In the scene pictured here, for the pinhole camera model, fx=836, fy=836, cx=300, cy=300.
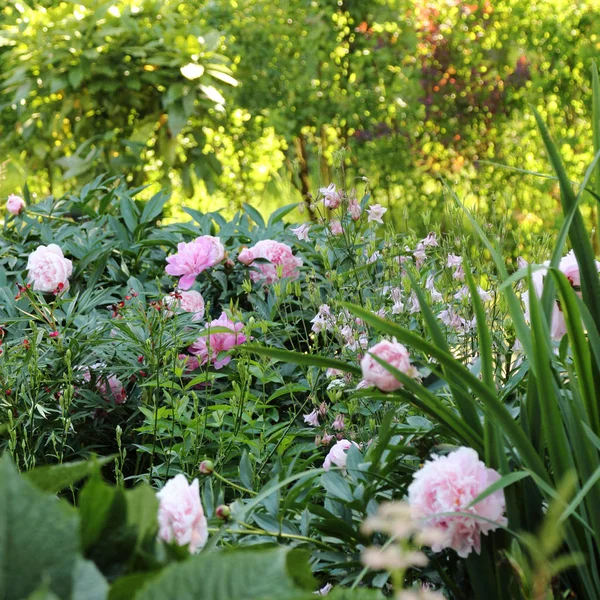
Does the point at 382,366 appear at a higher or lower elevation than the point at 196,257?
higher

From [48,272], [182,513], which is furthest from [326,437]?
[48,272]

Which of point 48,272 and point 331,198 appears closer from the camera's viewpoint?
point 331,198

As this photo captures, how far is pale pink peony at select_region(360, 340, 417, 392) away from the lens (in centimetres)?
109

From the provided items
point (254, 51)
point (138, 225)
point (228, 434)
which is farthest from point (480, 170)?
point (228, 434)

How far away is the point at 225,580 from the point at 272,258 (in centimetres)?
182

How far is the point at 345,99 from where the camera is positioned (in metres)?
5.44

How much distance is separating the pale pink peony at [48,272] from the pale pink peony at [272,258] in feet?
1.65

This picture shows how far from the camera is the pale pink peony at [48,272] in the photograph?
7.70 ft

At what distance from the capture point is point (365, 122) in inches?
219

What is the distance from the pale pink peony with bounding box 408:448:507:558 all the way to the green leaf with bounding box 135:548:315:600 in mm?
467

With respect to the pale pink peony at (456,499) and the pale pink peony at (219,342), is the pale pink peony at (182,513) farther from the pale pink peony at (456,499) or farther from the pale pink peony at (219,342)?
the pale pink peony at (219,342)

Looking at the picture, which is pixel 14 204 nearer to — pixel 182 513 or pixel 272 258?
pixel 272 258

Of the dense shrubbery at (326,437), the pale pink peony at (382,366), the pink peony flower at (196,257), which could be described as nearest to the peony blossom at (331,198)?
the dense shrubbery at (326,437)

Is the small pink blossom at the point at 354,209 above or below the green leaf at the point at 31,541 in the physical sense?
below
